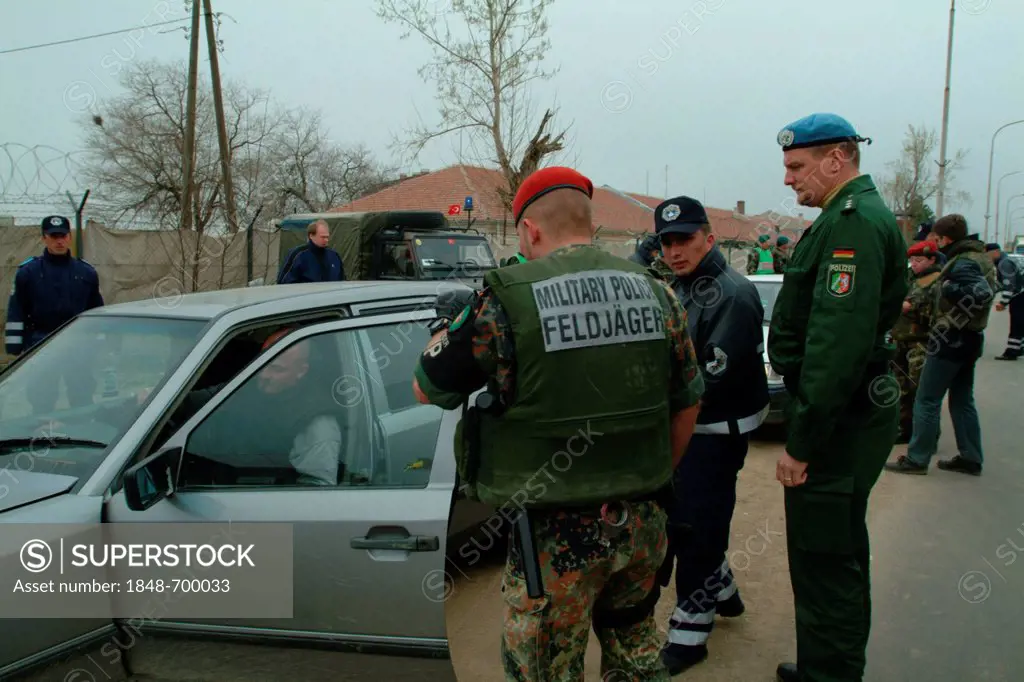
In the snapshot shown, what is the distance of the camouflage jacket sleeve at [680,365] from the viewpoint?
2084 millimetres

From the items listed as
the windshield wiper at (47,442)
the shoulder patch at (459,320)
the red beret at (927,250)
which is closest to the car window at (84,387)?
the windshield wiper at (47,442)

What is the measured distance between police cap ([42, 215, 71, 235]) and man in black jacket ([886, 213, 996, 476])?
6.75 metres

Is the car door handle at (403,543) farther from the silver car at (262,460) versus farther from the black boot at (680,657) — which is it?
the black boot at (680,657)

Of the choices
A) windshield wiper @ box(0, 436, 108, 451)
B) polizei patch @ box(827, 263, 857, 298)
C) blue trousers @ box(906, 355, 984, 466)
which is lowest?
blue trousers @ box(906, 355, 984, 466)

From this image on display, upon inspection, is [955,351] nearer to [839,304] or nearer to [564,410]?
[839,304]

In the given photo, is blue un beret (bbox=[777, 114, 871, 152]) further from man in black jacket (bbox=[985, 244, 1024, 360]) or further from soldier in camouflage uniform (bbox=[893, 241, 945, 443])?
man in black jacket (bbox=[985, 244, 1024, 360])

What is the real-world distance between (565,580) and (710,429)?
54.1 inches

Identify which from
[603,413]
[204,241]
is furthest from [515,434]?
[204,241]

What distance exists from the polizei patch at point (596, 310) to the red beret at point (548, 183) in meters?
0.26

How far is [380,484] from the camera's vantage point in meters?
2.46

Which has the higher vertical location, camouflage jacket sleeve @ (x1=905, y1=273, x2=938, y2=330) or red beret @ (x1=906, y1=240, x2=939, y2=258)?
red beret @ (x1=906, y1=240, x2=939, y2=258)

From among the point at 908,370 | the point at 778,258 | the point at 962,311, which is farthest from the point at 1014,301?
the point at 962,311

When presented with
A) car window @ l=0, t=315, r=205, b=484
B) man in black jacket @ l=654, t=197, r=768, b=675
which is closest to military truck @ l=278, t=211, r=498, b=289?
man in black jacket @ l=654, t=197, r=768, b=675

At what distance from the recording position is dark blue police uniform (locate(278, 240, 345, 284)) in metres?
8.14
